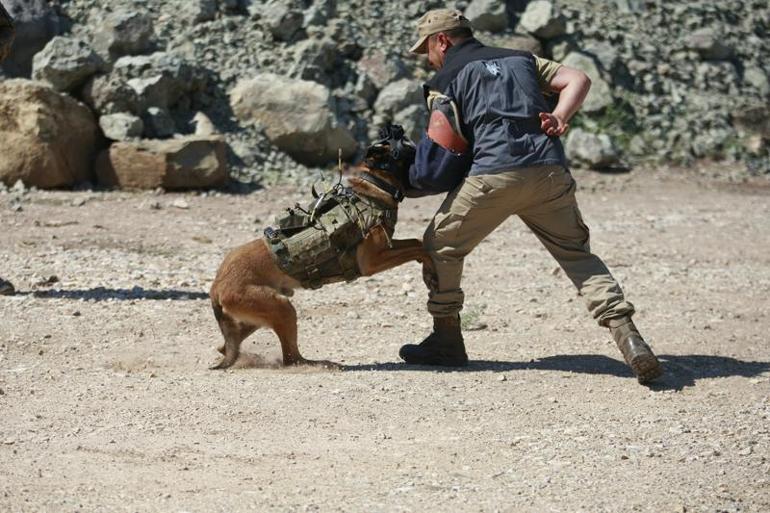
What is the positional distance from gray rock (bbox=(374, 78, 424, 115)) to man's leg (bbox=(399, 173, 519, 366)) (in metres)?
8.77

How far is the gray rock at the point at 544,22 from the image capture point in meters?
17.3

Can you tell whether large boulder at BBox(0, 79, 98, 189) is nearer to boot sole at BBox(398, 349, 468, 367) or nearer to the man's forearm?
boot sole at BBox(398, 349, 468, 367)

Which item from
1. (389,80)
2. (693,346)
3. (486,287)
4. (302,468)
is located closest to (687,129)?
(389,80)

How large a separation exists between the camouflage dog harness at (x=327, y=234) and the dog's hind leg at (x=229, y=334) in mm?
431

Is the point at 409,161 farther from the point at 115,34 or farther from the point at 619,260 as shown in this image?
the point at 115,34

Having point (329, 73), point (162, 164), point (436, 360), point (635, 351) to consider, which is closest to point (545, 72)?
point (635, 351)

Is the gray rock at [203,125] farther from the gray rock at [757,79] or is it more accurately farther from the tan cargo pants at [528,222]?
the gray rock at [757,79]

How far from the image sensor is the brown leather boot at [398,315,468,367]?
6.72 metres

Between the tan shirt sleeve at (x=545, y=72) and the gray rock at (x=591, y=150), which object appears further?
the gray rock at (x=591, y=150)

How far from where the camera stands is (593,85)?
1692 cm

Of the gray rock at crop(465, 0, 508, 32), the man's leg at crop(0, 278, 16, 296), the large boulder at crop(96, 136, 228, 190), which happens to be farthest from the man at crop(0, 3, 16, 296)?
the gray rock at crop(465, 0, 508, 32)

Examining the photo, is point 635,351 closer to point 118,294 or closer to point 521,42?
point 118,294

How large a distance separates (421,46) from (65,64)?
26.3ft

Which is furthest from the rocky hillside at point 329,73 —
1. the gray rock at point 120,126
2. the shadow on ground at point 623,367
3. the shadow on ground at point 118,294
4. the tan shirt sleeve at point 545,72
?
the tan shirt sleeve at point 545,72
